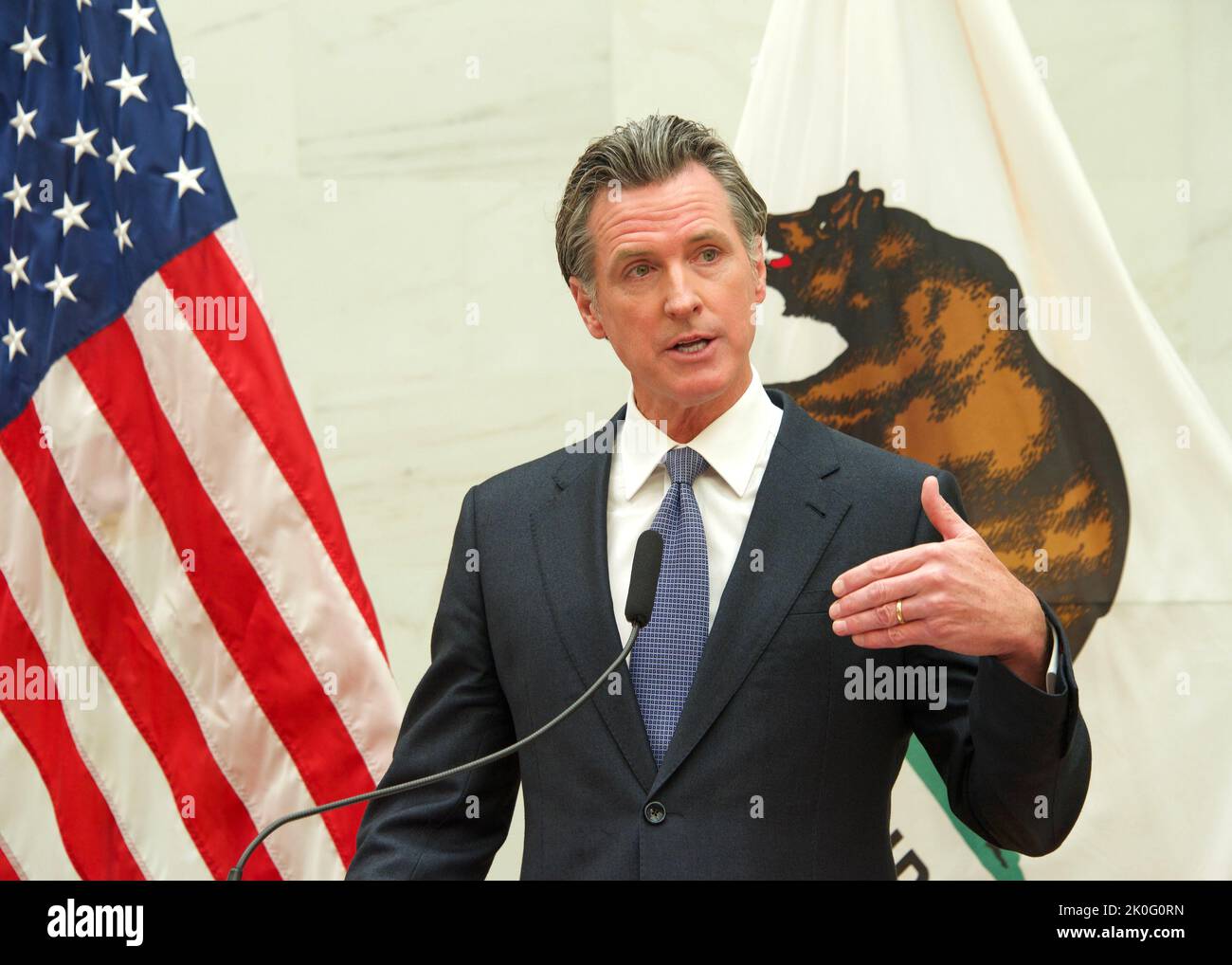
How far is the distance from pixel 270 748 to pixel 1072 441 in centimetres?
209

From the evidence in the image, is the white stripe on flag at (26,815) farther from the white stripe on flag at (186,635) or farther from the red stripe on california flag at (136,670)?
the white stripe on flag at (186,635)

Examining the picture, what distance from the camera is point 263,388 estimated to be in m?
3.14

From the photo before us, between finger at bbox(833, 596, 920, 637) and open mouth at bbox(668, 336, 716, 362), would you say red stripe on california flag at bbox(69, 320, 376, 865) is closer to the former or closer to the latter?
open mouth at bbox(668, 336, 716, 362)

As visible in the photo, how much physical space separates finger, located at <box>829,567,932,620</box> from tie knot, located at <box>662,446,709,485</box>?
0.62 metres

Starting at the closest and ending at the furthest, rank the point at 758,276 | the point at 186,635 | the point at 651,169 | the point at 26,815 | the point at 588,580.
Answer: the point at 588,580
the point at 651,169
the point at 758,276
the point at 186,635
the point at 26,815

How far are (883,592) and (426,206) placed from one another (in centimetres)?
211

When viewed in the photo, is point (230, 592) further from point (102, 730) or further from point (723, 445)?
point (723, 445)

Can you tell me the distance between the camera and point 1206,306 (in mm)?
3062

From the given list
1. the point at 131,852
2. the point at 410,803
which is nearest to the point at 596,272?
the point at 410,803

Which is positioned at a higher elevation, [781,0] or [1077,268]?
[781,0]

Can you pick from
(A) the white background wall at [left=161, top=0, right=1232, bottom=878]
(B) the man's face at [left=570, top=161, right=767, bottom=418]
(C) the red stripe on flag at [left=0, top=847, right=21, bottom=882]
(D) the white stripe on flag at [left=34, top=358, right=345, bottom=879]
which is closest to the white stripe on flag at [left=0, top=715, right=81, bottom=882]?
(C) the red stripe on flag at [left=0, top=847, right=21, bottom=882]

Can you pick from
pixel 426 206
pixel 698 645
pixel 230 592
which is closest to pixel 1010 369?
pixel 698 645
